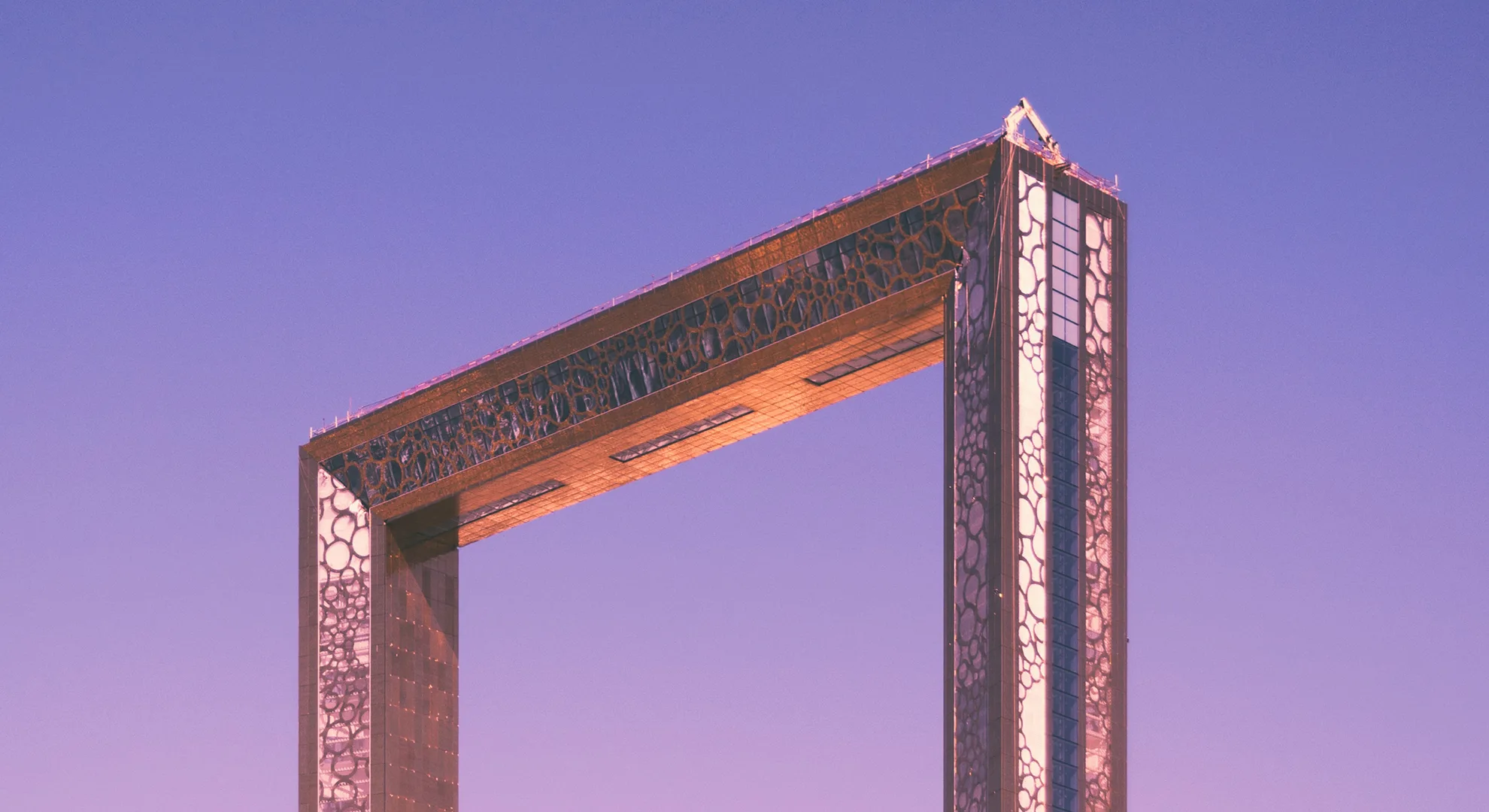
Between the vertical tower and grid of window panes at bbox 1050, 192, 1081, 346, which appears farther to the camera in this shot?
grid of window panes at bbox 1050, 192, 1081, 346

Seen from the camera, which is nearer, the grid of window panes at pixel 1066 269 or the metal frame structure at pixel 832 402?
the metal frame structure at pixel 832 402

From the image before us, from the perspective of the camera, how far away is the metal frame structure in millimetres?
51125

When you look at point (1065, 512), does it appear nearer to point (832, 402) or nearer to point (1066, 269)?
point (1066, 269)

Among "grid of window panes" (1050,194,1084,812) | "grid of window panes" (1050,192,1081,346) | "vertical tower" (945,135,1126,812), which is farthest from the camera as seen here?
"grid of window panes" (1050,192,1081,346)

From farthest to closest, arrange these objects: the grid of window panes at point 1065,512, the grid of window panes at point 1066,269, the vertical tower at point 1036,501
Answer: the grid of window panes at point 1066,269 < the grid of window panes at point 1065,512 < the vertical tower at point 1036,501

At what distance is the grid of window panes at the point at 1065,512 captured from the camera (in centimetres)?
5106

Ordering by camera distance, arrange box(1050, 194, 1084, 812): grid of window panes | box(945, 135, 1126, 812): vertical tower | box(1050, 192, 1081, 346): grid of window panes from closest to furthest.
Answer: box(945, 135, 1126, 812): vertical tower → box(1050, 194, 1084, 812): grid of window panes → box(1050, 192, 1081, 346): grid of window panes

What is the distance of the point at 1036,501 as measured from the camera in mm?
51469

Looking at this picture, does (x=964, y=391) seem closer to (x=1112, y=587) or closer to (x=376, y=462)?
(x=1112, y=587)

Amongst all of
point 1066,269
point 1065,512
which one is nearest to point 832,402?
point 1066,269

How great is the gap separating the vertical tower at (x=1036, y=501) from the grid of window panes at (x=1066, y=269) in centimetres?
4

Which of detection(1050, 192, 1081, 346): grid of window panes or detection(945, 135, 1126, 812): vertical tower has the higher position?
detection(1050, 192, 1081, 346): grid of window panes

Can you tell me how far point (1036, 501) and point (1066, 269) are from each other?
4.60m

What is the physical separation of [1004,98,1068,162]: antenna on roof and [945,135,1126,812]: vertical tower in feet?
0.32
